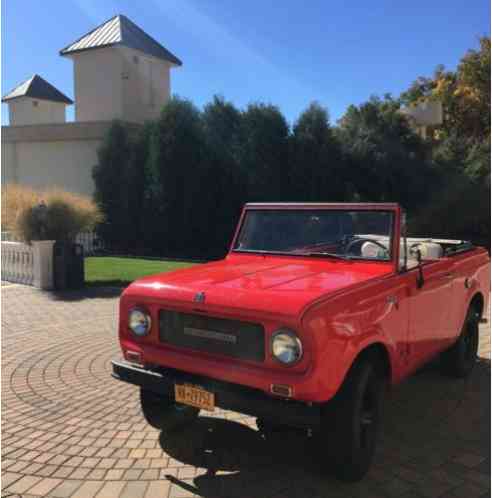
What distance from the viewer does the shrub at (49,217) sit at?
11367 millimetres

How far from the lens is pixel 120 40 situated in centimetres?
2262

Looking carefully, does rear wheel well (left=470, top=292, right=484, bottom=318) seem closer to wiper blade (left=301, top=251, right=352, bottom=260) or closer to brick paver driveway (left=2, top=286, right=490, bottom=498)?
brick paver driveway (left=2, top=286, right=490, bottom=498)

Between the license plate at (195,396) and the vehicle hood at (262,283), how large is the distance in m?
0.53

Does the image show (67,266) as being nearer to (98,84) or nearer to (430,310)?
(430,310)

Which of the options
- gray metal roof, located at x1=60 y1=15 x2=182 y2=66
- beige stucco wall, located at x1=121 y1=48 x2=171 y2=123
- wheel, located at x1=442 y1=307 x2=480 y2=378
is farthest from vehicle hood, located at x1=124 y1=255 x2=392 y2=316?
gray metal roof, located at x1=60 y1=15 x2=182 y2=66

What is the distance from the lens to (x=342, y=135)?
23.3 m

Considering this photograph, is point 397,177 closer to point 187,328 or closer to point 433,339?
point 433,339

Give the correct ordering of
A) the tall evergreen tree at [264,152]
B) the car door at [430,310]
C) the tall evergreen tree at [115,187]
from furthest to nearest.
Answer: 1. the tall evergreen tree at [264,152]
2. the tall evergreen tree at [115,187]
3. the car door at [430,310]

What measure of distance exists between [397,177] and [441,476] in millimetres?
20502

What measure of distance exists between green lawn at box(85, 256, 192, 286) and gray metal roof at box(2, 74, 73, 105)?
54.6 ft

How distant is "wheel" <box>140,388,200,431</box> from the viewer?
417 cm

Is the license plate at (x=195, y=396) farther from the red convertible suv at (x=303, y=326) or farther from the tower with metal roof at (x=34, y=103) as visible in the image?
the tower with metal roof at (x=34, y=103)

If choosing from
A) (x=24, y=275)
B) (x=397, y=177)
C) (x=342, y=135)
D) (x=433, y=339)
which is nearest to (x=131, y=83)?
(x=342, y=135)

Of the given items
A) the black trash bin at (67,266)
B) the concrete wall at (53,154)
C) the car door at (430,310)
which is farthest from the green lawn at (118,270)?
the car door at (430,310)
